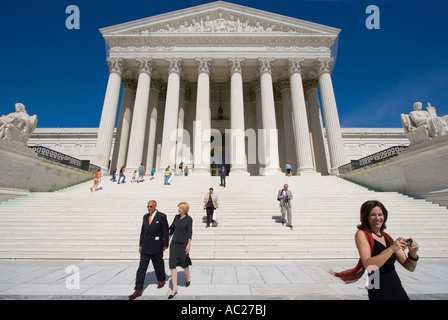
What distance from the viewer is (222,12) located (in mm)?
23891

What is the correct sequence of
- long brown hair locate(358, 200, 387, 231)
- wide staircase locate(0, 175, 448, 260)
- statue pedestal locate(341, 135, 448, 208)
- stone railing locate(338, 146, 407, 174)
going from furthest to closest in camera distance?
1. stone railing locate(338, 146, 407, 174)
2. statue pedestal locate(341, 135, 448, 208)
3. wide staircase locate(0, 175, 448, 260)
4. long brown hair locate(358, 200, 387, 231)

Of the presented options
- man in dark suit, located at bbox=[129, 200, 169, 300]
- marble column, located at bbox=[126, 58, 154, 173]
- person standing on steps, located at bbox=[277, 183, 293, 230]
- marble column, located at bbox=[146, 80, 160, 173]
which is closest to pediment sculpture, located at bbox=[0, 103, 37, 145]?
marble column, located at bbox=[126, 58, 154, 173]

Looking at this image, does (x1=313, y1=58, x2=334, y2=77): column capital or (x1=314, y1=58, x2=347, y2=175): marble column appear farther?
(x1=313, y1=58, x2=334, y2=77): column capital

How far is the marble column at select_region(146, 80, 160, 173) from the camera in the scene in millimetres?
23484

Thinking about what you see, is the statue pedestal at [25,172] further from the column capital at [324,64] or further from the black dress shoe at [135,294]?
the column capital at [324,64]

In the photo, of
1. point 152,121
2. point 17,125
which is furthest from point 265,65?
point 17,125

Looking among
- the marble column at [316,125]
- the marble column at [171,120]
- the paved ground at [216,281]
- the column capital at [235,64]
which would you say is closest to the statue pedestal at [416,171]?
the paved ground at [216,281]

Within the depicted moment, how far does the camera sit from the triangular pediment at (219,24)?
22609mm

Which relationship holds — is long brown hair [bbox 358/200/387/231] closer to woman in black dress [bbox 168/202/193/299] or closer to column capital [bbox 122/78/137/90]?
woman in black dress [bbox 168/202/193/299]

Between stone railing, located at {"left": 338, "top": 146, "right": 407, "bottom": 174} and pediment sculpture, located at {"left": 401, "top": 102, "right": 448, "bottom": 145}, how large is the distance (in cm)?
127

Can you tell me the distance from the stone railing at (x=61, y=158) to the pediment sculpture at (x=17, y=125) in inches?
56.5

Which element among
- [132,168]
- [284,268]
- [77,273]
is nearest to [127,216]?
[77,273]
